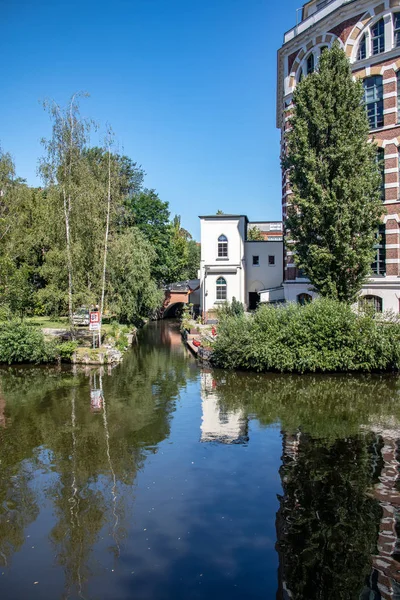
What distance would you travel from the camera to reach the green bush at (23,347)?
22547mm

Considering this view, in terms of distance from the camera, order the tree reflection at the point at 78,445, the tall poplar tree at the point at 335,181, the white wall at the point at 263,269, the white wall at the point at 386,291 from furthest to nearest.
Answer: the white wall at the point at 263,269 → the white wall at the point at 386,291 → the tall poplar tree at the point at 335,181 → the tree reflection at the point at 78,445

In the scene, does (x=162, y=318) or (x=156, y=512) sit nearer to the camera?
(x=156, y=512)

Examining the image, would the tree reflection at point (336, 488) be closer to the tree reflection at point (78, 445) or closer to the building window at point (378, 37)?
the tree reflection at point (78, 445)

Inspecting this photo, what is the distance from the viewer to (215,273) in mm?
37375

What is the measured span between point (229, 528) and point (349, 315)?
13652mm

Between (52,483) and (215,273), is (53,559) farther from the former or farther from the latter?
(215,273)

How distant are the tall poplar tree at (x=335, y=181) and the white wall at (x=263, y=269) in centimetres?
1585

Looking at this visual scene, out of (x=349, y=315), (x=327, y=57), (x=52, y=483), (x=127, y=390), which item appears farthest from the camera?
(x=327, y=57)

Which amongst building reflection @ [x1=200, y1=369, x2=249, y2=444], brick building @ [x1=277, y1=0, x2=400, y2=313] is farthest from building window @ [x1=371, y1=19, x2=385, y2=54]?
building reflection @ [x1=200, y1=369, x2=249, y2=444]

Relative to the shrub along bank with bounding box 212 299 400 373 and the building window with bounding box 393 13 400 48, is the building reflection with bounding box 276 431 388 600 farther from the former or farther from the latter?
the building window with bounding box 393 13 400 48

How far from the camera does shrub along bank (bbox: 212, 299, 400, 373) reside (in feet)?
63.5

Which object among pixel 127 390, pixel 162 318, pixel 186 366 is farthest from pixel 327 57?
pixel 162 318

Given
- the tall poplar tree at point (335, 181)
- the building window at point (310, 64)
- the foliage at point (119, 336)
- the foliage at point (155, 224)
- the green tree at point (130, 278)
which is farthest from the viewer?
the foliage at point (155, 224)

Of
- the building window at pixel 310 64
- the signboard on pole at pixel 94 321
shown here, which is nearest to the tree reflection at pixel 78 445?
the signboard on pole at pixel 94 321
